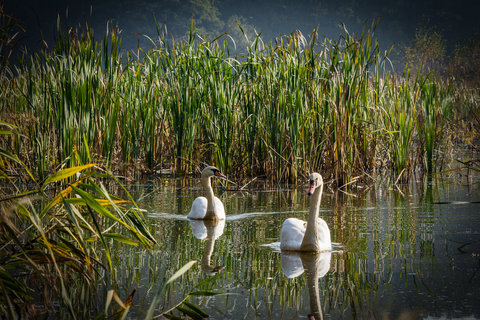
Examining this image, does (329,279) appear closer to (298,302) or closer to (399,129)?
(298,302)

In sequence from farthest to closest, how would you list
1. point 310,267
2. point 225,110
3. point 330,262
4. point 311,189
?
point 225,110
point 311,189
point 330,262
point 310,267

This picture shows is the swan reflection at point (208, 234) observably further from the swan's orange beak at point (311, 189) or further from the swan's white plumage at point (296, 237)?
the swan's orange beak at point (311, 189)

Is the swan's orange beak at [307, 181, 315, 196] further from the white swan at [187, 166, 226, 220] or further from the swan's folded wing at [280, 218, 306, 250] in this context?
the white swan at [187, 166, 226, 220]

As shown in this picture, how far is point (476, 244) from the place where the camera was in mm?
5836

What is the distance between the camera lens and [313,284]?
4.66 m

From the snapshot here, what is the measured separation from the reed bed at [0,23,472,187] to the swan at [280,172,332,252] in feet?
11.0

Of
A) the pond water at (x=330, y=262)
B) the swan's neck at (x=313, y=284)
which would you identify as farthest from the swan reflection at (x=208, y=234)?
the swan's neck at (x=313, y=284)

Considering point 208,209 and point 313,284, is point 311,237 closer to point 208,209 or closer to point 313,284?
point 313,284

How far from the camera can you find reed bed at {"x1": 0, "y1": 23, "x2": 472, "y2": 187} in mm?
9016

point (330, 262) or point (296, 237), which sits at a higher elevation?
point (296, 237)

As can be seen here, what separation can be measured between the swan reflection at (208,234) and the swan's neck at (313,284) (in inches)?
25.9

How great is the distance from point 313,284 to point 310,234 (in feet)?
3.60

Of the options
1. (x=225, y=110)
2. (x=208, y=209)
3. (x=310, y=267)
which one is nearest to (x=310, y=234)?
(x=310, y=267)

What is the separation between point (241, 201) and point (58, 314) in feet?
17.0
